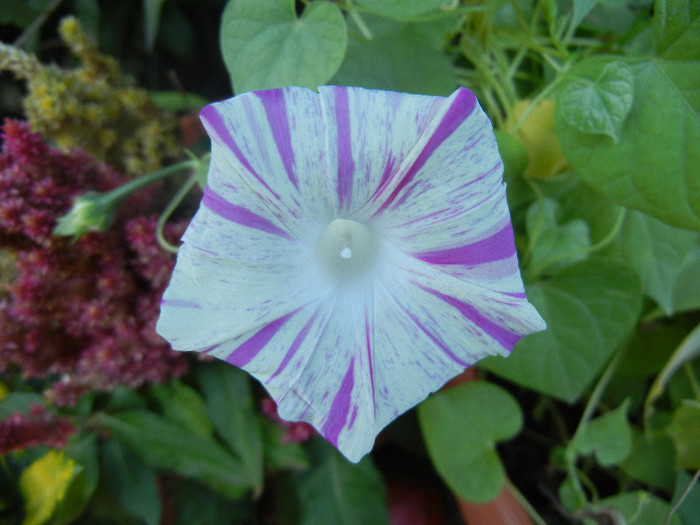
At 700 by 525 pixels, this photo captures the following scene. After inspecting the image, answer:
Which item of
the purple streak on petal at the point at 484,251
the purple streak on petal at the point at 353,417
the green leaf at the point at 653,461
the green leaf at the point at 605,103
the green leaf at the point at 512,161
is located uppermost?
the green leaf at the point at 605,103

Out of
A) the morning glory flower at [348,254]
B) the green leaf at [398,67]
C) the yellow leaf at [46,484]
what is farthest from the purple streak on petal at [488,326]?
the yellow leaf at [46,484]

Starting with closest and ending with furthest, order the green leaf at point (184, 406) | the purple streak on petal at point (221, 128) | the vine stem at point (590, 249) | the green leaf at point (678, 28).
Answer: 1. the purple streak on petal at point (221, 128)
2. the green leaf at point (678, 28)
3. the vine stem at point (590, 249)
4. the green leaf at point (184, 406)

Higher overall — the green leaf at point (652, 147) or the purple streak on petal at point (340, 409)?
the green leaf at point (652, 147)

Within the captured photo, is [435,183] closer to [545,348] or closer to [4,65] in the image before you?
[545,348]

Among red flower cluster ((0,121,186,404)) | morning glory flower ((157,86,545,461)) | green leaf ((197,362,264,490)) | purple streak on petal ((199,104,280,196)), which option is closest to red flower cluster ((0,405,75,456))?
red flower cluster ((0,121,186,404))

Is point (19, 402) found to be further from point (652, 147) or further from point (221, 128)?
point (652, 147)

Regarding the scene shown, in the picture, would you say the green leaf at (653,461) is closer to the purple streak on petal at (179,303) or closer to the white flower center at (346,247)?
the white flower center at (346,247)

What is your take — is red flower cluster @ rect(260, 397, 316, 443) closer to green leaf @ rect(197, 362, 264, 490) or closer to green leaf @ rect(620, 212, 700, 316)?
green leaf @ rect(197, 362, 264, 490)
